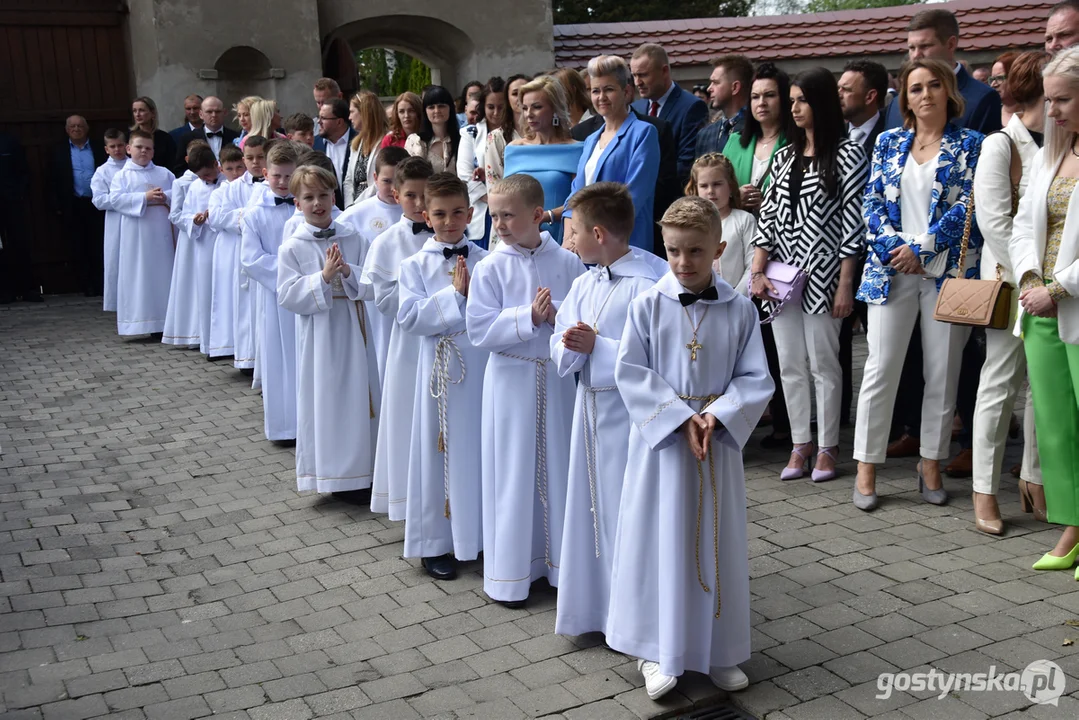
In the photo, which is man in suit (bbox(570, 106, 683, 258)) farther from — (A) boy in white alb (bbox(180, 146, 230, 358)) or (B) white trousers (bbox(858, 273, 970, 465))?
(A) boy in white alb (bbox(180, 146, 230, 358))

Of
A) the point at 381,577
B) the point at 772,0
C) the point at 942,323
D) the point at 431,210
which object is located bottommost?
the point at 381,577

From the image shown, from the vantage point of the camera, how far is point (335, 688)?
4.38m

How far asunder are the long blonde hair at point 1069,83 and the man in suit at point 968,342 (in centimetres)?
97

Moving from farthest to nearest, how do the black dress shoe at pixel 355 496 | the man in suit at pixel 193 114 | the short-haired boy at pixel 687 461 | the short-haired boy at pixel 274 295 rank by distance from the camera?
the man in suit at pixel 193 114 < the short-haired boy at pixel 274 295 < the black dress shoe at pixel 355 496 < the short-haired boy at pixel 687 461

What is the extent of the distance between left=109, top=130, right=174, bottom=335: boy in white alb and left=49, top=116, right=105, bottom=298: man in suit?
235 centimetres

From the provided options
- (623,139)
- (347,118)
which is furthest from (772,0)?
(623,139)

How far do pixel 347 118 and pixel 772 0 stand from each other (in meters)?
43.7

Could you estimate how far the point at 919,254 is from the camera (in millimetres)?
5898

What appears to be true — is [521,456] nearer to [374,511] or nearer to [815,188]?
[374,511]

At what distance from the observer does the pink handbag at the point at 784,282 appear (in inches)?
255

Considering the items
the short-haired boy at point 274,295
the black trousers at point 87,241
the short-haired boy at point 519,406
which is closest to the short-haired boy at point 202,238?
the short-haired boy at point 274,295

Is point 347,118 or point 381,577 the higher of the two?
point 347,118

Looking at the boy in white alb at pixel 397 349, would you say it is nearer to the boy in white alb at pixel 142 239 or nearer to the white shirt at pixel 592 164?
the white shirt at pixel 592 164

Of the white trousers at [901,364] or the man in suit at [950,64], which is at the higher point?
the man in suit at [950,64]
